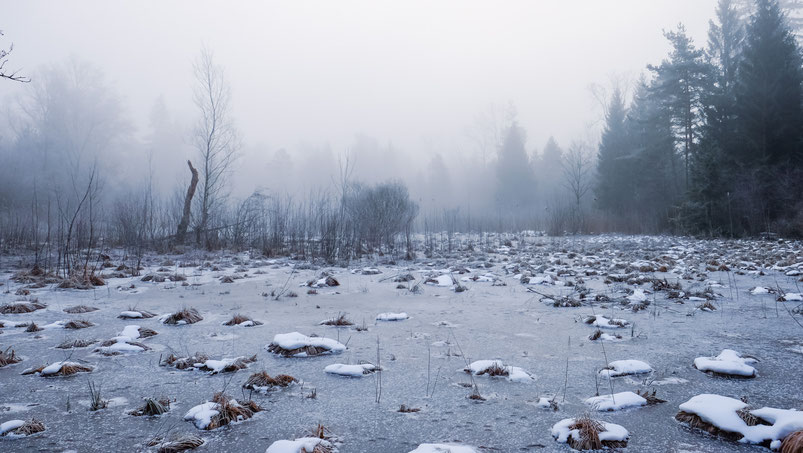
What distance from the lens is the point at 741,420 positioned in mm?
1740

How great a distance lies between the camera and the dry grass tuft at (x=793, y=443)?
57.9 inches

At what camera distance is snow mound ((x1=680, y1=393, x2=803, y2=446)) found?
1622mm

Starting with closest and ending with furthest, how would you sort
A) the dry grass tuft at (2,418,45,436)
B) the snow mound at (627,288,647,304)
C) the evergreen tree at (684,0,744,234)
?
the dry grass tuft at (2,418,45,436) → the snow mound at (627,288,647,304) → the evergreen tree at (684,0,744,234)

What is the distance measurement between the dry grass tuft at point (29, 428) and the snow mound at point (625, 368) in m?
2.99

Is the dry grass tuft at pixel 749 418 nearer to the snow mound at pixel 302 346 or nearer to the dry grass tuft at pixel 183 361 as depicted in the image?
the snow mound at pixel 302 346

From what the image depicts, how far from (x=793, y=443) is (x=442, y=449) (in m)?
1.28

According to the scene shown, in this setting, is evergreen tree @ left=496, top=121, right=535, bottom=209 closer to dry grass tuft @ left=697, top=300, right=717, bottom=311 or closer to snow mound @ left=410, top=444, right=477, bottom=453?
dry grass tuft @ left=697, top=300, right=717, bottom=311

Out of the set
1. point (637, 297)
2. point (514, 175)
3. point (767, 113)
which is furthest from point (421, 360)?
point (514, 175)

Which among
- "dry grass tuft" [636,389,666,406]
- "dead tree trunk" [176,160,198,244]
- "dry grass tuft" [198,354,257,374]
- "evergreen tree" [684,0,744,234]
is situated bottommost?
"dry grass tuft" [198,354,257,374]

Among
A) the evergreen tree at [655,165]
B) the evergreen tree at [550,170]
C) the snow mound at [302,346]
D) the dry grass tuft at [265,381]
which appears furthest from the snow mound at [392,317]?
the evergreen tree at [550,170]

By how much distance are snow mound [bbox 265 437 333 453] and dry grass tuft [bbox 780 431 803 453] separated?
5.66ft

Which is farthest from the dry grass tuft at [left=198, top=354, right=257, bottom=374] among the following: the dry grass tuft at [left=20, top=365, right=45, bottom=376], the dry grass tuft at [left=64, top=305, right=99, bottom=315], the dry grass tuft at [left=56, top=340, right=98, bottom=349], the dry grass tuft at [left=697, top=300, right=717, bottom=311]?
the dry grass tuft at [left=697, top=300, right=717, bottom=311]

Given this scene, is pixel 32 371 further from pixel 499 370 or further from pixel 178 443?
pixel 499 370

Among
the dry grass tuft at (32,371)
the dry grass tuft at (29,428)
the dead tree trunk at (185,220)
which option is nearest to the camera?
the dry grass tuft at (29,428)
